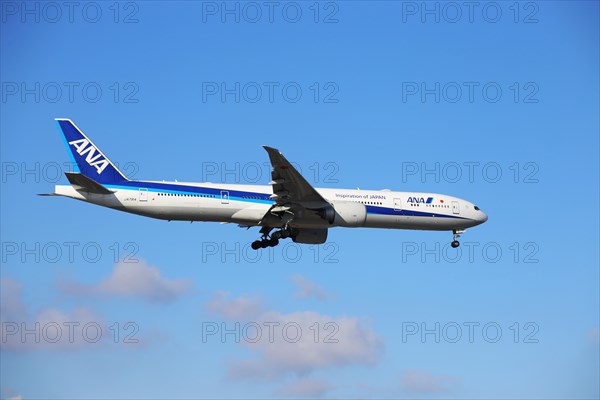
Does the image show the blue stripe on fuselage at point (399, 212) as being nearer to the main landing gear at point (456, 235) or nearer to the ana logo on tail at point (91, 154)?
the main landing gear at point (456, 235)

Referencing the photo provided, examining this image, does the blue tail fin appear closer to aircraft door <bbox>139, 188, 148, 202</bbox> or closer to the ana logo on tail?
the ana logo on tail

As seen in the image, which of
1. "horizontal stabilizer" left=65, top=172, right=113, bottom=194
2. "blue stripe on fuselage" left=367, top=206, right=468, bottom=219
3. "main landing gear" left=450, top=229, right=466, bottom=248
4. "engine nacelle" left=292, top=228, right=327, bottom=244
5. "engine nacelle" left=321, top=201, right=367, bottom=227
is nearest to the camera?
"horizontal stabilizer" left=65, top=172, right=113, bottom=194

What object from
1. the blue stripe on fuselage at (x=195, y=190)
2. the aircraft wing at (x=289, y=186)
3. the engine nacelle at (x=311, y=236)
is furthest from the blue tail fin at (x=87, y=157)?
the engine nacelle at (x=311, y=236)

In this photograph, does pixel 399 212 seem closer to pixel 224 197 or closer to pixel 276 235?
pixel 276 235

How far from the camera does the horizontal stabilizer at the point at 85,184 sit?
4534 centimetres

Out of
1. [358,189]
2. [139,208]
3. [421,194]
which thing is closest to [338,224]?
[358,189]

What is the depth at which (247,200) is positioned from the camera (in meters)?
48.8

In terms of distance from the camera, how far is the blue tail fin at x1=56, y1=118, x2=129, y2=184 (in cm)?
4791

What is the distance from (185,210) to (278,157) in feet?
21.3

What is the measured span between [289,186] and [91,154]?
11.1 meters

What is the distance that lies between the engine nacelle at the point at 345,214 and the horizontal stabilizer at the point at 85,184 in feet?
38.8

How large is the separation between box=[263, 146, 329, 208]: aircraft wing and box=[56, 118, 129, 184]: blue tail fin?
27.3ft

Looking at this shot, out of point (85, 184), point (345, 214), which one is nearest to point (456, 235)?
point (345, 214)

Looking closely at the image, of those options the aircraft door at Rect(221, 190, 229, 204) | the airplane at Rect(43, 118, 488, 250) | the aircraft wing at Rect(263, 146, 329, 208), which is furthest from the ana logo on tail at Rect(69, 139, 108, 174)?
the aircraft wing at Rect(263, 146, 329, 208)
